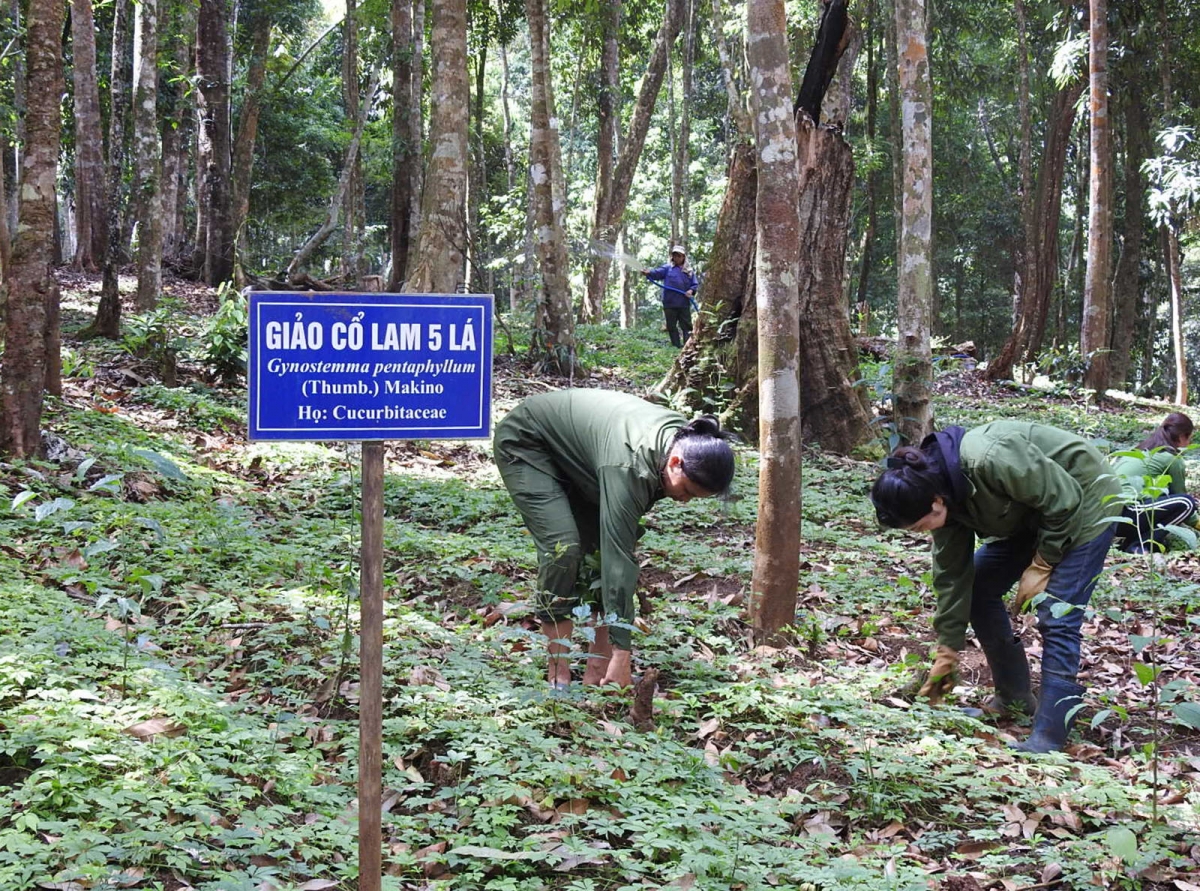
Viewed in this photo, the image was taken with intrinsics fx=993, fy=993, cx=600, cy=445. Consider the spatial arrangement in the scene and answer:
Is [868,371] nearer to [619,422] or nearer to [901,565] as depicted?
[901,565]

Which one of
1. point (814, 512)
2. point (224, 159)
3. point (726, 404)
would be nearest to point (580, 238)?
point (224, 159)

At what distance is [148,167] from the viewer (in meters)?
A: 12.5

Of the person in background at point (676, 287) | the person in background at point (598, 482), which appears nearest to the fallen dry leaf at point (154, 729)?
the person in background at point (598, 482)

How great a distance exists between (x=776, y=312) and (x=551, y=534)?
1.65 m

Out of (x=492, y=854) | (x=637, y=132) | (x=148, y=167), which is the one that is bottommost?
(x=492, y=854)

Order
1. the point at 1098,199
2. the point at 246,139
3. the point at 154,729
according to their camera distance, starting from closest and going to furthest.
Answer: the point at 154,729, the point at 1098,199, the point at 246,139

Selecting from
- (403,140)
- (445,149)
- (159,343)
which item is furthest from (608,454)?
(403,140)

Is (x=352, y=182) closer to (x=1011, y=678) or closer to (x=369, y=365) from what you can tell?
(x=1011, y=678)

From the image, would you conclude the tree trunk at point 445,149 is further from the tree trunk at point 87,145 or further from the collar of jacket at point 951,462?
the collar of jacket at point 951,462

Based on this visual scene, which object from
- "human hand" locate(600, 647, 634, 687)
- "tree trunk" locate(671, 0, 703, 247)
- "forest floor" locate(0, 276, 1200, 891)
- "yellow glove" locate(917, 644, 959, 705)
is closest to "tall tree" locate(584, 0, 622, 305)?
"tree trunk" locate(671, 0, 703, 247)

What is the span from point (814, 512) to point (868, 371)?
8.32 feet

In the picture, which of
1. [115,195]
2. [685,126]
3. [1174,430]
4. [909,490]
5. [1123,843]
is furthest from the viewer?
[685,126]

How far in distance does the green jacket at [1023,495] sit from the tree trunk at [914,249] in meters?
4.38

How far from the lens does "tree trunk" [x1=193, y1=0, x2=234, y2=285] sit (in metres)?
18.6
